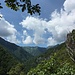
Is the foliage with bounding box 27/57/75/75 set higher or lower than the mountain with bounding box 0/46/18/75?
lower

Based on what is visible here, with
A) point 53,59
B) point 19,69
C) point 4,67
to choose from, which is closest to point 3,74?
point 4,67

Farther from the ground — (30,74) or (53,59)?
(53,59)

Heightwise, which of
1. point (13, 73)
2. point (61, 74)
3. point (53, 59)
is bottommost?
point (61, 74)

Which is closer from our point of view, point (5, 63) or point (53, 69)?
point (53, 69)

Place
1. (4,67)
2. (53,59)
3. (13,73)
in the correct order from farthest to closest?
(4,67) → (13,73) → (53,59)

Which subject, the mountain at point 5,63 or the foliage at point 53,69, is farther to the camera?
the mountain at point 5,63

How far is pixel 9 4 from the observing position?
676 cm

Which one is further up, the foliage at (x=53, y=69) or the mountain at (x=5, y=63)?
the mountain at (x=5, y=63)

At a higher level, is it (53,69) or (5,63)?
(5,63)

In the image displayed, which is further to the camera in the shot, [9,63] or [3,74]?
[9,63]

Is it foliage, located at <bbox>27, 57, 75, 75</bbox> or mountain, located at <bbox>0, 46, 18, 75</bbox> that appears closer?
foliage, located at <bbox>27, 57, 75, 75</bbox>

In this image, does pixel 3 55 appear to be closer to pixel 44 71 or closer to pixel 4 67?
pixel 4 67

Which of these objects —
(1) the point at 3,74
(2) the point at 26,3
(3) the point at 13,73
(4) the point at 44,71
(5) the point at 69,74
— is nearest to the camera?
(2) the point at 26,3

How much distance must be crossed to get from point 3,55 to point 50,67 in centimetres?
18518
